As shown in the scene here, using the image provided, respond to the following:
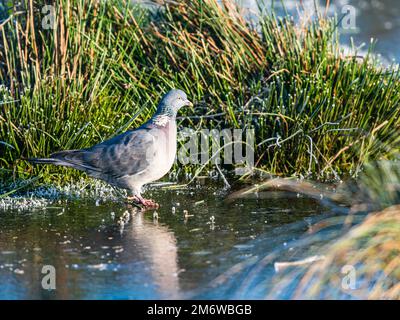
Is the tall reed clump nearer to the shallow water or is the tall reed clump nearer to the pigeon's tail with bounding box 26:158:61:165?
the pigeon's tail with bounding box 26:158:61:165

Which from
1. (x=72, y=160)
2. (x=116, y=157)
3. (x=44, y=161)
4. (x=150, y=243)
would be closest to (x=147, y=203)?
(x=116, y=157)

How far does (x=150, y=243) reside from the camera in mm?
5098

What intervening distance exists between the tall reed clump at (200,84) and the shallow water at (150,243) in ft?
2.39

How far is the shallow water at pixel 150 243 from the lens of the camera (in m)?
4.27

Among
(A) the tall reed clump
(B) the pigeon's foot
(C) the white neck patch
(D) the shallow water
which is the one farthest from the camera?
(A) the tall reed clump

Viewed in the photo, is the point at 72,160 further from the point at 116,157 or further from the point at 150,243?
the point at 150,243

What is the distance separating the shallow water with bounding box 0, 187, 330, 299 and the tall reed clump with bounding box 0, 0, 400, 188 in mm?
728

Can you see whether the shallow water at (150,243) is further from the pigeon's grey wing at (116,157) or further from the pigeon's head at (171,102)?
the pigeon's head at (171,102)

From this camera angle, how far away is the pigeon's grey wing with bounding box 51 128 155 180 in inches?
239

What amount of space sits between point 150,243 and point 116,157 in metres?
1.18

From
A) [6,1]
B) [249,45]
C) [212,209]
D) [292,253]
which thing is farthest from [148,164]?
[6,1]

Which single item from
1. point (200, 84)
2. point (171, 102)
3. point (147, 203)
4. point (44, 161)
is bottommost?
point (147, 203)

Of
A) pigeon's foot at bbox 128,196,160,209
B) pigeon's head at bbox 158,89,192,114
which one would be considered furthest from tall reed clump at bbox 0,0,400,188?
pigeon's foot at bbox 128,196,160,209

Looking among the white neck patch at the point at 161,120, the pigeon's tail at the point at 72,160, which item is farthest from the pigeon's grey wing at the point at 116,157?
the white neck patch at the point at 161,120
